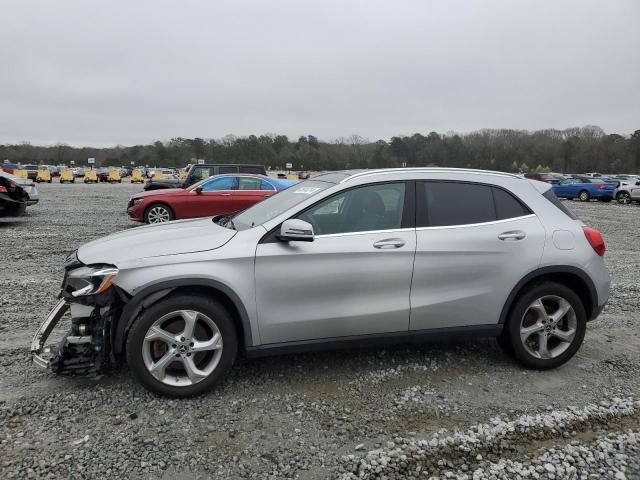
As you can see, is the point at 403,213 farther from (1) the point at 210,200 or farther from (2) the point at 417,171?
(1) the point at 210,200

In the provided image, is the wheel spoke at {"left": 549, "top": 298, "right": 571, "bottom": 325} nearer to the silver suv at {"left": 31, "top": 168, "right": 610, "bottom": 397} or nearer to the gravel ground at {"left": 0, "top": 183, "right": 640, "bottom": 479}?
the silver suv at {"left": 31, "top": 168, "right": 610, "bottom": 397}

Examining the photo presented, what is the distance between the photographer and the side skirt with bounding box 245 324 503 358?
139 inches

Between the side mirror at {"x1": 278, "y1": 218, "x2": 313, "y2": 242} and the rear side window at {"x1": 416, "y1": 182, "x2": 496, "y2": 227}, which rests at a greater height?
the rear side window at {"x1": 416, "y1": 182, "x2": 496, "y2": 227}

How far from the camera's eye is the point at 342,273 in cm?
354

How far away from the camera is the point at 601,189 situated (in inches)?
1130

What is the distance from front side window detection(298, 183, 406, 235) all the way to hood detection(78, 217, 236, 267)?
0.68 m

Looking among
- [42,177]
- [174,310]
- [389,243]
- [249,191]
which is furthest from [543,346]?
[42,177]

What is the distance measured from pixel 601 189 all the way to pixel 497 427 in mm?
30251

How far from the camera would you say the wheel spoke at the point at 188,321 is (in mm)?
3320

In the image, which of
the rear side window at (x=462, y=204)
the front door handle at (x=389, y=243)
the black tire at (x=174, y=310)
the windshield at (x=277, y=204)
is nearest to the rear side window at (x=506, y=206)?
the rear side window at (x=462, y=204)

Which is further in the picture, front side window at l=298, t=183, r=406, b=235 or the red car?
the red car

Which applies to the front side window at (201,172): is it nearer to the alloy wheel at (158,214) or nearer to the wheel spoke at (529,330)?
the alloy wheel at (158,214)

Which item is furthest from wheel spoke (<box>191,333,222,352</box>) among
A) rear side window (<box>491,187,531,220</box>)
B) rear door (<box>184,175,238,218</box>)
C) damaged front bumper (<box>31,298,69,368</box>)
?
rear door (<box>184,175,238,218</box>)

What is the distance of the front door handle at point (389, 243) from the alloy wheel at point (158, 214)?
9.45 meters
